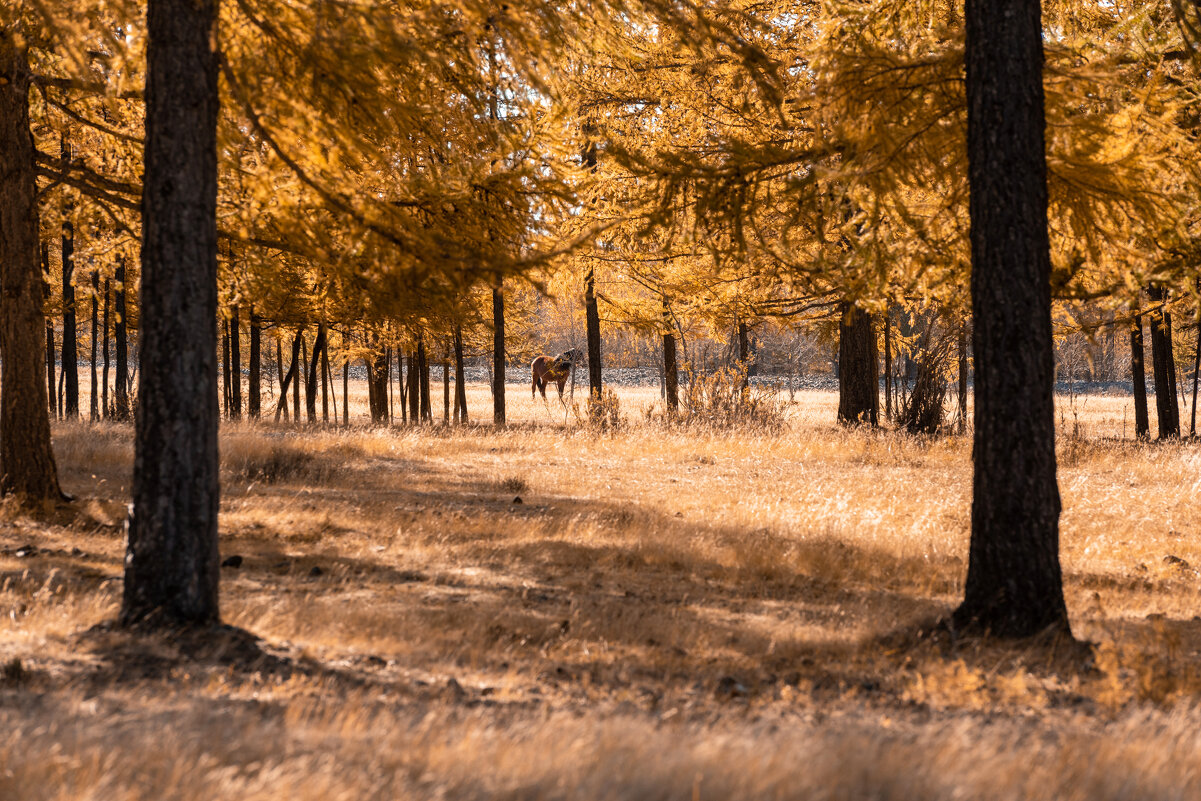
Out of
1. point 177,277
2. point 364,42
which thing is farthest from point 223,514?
point 364,42

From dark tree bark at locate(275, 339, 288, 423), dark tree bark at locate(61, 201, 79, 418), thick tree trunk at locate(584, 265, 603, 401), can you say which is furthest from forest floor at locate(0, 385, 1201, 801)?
dark tree bark at locate(275, 339, 288, 423)

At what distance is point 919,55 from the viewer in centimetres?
694

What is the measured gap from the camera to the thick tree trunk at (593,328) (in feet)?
62.9

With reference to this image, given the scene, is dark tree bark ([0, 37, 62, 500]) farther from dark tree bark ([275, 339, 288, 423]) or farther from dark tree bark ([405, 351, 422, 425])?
dark tree bark ([405, 351, 422, 425])

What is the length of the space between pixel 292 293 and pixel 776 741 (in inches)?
696

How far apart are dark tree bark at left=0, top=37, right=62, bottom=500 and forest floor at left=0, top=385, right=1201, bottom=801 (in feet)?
1.71

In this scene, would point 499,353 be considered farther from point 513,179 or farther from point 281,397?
point 513,179

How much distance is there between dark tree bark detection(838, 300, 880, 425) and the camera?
1642cm

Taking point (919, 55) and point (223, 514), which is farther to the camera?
point (223, 514)

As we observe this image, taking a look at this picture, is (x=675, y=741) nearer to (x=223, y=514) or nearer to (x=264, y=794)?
(x=264, y=794)

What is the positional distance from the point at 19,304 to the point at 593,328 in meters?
13.2

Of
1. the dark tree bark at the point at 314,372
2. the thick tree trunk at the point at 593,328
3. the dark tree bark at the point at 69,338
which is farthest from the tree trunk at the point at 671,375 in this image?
the dark tree bark at the point at 69,338

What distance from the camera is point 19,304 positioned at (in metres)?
8.50

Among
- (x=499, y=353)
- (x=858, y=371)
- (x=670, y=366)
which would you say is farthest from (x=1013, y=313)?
(x=499, y=353)
